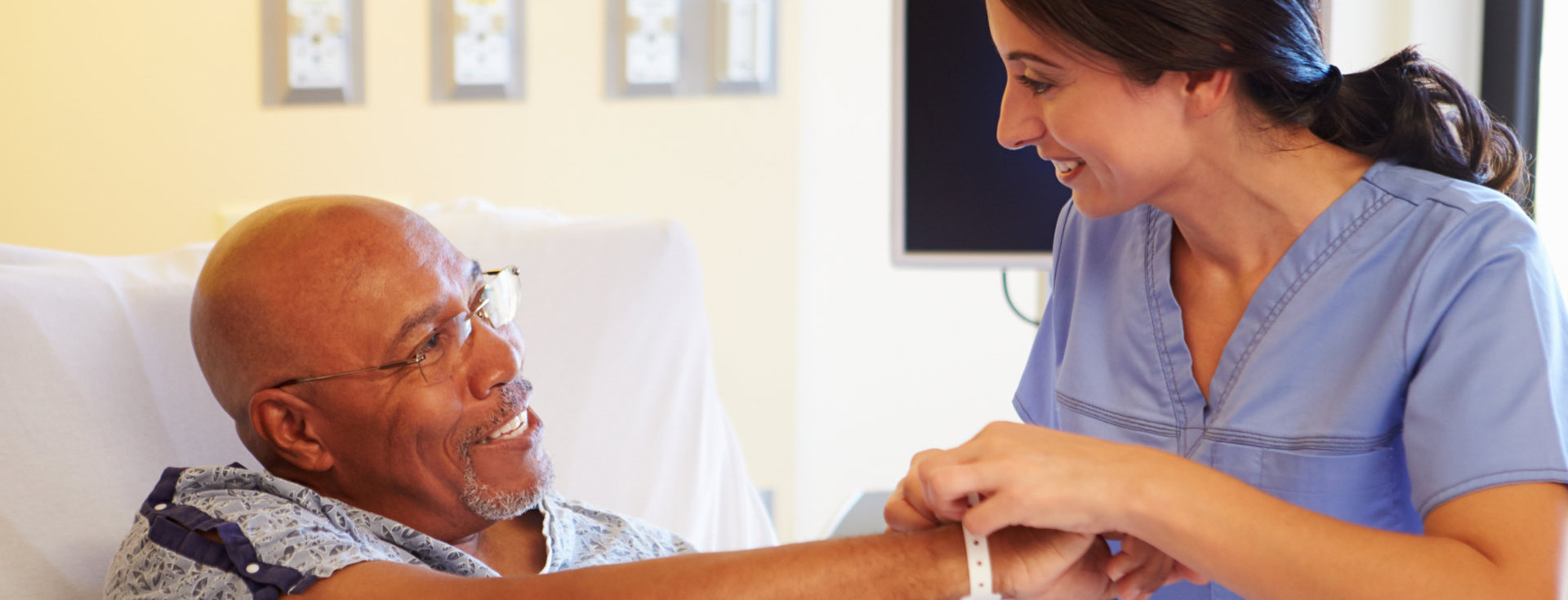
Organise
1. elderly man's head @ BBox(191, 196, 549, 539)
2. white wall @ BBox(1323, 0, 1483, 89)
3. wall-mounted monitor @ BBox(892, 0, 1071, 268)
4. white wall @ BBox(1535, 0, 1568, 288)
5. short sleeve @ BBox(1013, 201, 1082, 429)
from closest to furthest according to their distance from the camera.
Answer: elderly man's head @ BBox(191, 196, 549, 539) → short sleeve @ BBox(1013, 201, 1082, 429) → wall-mounted monitor @ BBox(892, 0, 1071, 268) → white wall @ BBox(1535, 0, 1568, 288) → white wall @ BBox(1323, 0, 1483, 89)

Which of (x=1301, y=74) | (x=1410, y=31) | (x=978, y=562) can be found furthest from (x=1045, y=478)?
(x=1410, y=31)

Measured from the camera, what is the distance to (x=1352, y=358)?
42.7 inches

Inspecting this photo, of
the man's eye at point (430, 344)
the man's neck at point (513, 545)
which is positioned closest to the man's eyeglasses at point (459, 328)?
the man's eye at point (430, 344)

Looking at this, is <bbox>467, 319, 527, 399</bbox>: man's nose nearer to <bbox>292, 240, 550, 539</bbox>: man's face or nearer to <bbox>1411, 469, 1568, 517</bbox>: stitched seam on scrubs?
<bbox>292, 240, 550, 539</bbox>: man's face

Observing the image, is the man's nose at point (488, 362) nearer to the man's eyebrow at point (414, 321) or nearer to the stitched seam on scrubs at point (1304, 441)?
the man's eyebrow at point (414, 321)

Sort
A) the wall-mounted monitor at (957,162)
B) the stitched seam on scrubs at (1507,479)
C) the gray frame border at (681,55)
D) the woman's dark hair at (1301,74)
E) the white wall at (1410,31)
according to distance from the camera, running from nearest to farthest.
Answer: the stitched seam on scrubs at (1507,479) < the woman's dark hair at (1301,74) < the wall-mounted monitor at (957,162) < the white wall at (1410,31) < the gray frame border at (681,55)

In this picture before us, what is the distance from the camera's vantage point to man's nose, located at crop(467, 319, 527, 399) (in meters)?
1.21

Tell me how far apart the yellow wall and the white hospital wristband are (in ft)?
4.73

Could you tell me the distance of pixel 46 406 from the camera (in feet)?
3.86

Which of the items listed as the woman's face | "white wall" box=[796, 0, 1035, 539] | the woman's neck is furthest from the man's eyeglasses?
"white wall" box=[796, 0, 1035, 539]

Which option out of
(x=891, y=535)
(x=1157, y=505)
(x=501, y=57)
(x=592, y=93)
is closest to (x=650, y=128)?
(x=592, y=93)

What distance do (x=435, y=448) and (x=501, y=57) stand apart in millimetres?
1248

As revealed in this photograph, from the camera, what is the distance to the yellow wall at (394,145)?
210cm

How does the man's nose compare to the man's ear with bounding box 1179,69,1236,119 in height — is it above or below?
below
